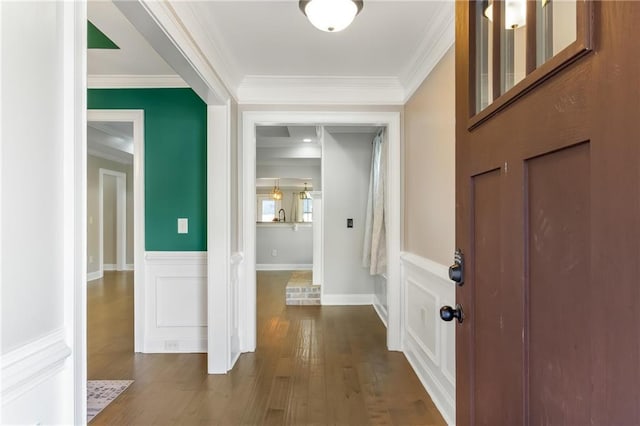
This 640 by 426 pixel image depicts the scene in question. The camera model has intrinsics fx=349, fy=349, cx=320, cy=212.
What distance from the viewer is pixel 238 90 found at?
3.01m

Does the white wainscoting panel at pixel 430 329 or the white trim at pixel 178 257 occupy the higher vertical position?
the white trim at pixel 178 257

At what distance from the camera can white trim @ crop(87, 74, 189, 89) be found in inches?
117

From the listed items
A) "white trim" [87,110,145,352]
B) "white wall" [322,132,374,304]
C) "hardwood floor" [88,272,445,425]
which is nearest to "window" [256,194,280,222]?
"white wall" [322,132,374,304]

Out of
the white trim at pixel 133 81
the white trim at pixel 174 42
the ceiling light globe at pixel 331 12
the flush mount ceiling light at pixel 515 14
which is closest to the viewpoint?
the flush mount ceiling light at pixel 515 14

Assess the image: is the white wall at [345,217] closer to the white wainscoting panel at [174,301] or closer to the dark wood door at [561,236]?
the white wainscoting panel at [174,301]

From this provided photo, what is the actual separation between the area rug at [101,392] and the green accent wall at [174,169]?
41.5 inches

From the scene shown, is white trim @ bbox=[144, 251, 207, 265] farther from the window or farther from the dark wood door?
the window

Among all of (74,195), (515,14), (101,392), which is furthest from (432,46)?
(101,392)

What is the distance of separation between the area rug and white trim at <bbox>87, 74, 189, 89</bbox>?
2.36 m

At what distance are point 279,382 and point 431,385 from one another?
1030mm

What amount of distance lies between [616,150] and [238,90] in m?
2.91

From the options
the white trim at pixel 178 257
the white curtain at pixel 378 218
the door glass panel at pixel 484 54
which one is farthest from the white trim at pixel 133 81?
the door glass panel at pixel 484 54

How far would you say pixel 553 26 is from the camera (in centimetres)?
71

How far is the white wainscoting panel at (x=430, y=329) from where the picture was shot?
2014 mm
